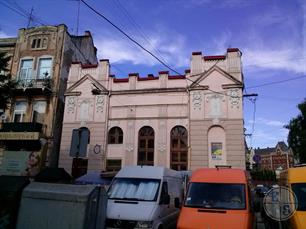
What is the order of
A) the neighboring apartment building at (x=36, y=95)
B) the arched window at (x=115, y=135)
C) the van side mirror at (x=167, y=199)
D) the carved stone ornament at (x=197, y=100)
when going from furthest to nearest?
the neighboring apartment building at (x=36, y=95) < the arched window at (x=115, y=135) < the carved stone ornament at (x=197, y=100) < the van side mirror at (x=167, y=199)

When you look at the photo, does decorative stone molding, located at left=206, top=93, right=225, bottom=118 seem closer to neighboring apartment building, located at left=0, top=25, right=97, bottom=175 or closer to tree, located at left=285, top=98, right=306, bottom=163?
neighboring apartment building, located at left=0, top=25, right=97, bottom=175

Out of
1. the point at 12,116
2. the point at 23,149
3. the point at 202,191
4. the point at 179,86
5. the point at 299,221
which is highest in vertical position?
the point at 179,86

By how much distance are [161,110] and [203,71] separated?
167 inches

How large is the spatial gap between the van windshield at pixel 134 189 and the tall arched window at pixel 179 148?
12.3m

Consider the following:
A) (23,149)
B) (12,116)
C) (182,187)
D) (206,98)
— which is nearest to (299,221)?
(182,187)

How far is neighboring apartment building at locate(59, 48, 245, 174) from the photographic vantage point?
22344mm

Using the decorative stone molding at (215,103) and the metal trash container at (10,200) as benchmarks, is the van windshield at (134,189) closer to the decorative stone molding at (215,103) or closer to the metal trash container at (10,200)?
the metal trash container at (10,200)

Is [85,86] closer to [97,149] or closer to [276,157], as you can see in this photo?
[97,149]

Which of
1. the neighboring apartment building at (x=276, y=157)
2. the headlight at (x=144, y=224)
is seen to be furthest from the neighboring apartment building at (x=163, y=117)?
the neighboring apartment building at (x=276, y=157)

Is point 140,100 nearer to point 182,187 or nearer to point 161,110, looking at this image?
point 161,110

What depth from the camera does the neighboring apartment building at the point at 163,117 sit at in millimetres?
22344

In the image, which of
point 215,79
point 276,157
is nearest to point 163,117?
point 215,79

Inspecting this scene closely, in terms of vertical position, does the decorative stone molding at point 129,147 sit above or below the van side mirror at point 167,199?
above

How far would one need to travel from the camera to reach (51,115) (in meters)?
25.7
